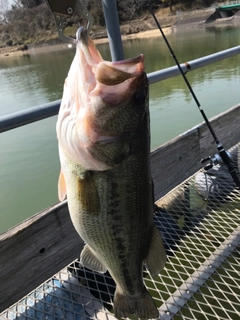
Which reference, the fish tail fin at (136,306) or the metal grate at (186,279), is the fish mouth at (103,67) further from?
the metal grate at (186,279)

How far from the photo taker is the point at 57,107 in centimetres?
174

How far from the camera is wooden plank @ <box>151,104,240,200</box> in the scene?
2.61 m

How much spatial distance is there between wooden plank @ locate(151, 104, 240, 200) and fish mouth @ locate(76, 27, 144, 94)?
135 centimetres

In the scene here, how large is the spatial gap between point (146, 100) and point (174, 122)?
715 cm

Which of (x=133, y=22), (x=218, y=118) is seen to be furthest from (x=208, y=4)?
(x=218, y=118)

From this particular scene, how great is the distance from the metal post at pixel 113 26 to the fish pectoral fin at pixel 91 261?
115cm

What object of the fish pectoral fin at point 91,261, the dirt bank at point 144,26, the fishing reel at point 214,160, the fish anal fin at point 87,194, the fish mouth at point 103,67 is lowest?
the dirt bank at point 144,26

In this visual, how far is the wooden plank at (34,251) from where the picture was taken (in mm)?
1785

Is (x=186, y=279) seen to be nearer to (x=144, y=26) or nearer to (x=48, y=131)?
(x=48, y=131)

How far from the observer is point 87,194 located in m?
1.31

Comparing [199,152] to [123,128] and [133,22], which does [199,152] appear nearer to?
[123,128]

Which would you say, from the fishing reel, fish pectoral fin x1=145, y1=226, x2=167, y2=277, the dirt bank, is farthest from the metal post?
the dirt bank

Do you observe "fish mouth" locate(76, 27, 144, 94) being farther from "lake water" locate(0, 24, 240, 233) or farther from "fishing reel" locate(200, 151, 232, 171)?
"fishing reel" locate(200, 151, 232, 171)

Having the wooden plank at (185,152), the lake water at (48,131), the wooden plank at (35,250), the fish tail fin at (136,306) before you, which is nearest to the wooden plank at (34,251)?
the wooden plank at (35,250)
